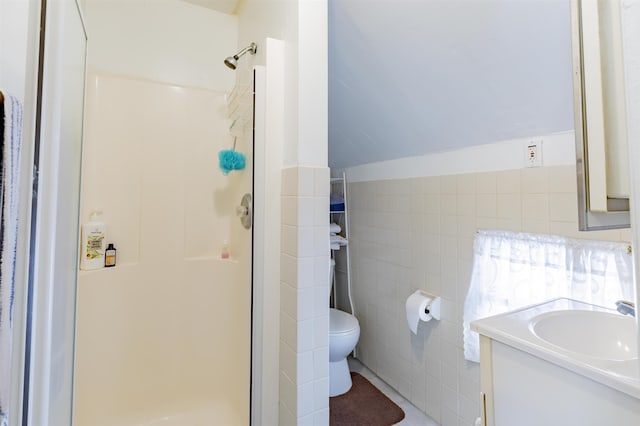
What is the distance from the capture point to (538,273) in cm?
122

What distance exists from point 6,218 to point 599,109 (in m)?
0.76

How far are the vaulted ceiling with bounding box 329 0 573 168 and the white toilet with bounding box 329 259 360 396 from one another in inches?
45.6

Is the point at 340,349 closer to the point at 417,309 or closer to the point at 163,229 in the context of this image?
the point at 417,309

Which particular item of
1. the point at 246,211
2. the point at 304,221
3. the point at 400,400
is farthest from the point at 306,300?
the point at 400,400

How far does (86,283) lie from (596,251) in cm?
218

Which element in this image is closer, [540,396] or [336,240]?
[540,396]

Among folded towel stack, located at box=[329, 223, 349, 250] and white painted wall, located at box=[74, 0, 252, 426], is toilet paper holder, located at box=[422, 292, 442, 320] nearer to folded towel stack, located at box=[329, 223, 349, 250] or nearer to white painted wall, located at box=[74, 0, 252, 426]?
folded towel stack, located at box=[329, 223, 349, 250]

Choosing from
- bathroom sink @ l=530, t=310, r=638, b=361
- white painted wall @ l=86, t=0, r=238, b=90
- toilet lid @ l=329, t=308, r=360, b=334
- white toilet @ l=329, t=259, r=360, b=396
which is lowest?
white toilet @ l=329, t=259, r=360, b=396

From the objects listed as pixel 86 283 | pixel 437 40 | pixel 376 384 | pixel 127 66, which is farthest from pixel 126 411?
pixel 437 40

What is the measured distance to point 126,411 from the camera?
5.07 ft

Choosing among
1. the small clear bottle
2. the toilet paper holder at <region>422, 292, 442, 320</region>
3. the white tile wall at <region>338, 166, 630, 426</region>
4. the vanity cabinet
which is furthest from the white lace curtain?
the small clear bottle

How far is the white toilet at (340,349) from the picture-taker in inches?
69.9

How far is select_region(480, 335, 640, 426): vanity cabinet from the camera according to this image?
576 mm

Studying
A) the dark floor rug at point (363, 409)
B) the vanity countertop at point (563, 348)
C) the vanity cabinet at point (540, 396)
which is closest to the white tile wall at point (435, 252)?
the dark floor rug at point (363, 409)
